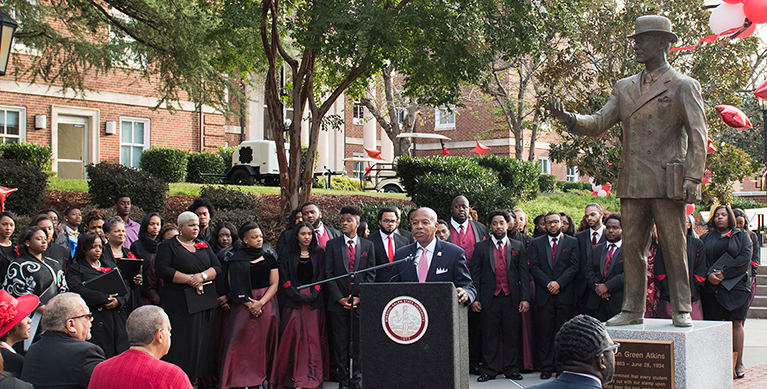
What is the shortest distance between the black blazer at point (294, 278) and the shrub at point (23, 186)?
24.2ft

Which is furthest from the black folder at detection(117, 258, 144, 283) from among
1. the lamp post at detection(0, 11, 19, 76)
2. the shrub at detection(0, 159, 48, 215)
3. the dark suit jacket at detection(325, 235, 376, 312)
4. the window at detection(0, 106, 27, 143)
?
the window at detection(0, 106, 27, 143)

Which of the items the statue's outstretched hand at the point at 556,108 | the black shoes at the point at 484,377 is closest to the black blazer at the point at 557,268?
the black shoes at the point at 484,377

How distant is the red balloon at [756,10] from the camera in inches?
309

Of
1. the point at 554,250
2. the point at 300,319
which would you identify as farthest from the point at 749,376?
the point at 300,319

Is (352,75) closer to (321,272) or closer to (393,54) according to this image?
(393,54)

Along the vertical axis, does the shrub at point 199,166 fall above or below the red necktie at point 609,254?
above

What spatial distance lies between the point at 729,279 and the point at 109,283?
690 centimetres

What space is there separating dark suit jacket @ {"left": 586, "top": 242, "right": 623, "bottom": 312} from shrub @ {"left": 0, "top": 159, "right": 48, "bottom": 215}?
10080 mm

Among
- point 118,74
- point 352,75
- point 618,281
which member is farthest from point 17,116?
point 618,281

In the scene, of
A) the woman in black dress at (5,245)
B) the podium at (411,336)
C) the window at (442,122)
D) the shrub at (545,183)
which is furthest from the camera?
the window at (442,122)

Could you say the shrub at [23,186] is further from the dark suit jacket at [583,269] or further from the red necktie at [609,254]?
the red necktie at [609,254]

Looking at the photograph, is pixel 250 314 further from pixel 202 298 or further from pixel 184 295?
pixel 184 295

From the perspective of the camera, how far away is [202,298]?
25.2 ft

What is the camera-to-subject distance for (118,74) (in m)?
23.2
